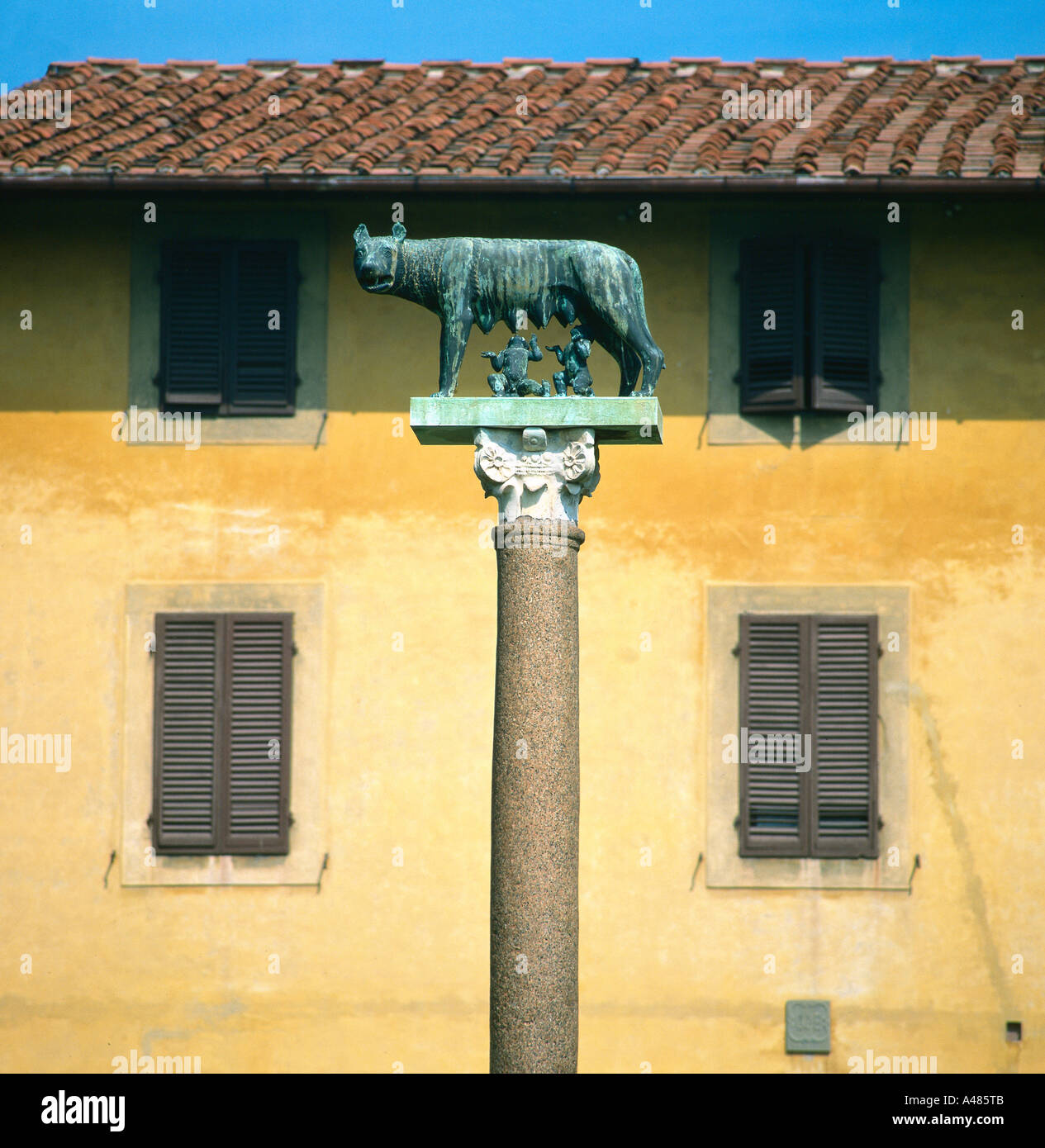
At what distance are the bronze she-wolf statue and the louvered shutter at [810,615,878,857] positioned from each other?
159 inches

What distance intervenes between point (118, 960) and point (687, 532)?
495cm

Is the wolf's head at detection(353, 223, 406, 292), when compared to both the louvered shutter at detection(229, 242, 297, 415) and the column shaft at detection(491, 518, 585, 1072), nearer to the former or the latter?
the column shaft at detection(491, 518, 585, 1072)

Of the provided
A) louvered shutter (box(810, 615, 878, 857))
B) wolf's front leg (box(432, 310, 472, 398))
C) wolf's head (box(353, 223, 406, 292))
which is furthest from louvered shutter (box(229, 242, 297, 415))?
louvered shutter (box(810, 615, 878, 857))

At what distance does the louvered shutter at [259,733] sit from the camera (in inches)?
437

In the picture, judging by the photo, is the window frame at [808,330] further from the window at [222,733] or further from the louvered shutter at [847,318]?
the window at [222,733]

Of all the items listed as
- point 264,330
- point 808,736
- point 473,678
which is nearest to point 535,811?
point 473,678

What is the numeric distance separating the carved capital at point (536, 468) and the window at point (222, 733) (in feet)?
14.0

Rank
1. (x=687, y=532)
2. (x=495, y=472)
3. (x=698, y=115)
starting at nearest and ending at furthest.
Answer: (x=495, y=472), (x=687, y=532), (x=698, y=115)

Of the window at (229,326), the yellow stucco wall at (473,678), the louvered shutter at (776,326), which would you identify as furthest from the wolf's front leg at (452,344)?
the louvered shutter at (776,326)

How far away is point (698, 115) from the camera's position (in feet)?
40.0

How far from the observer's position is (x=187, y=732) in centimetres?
1120

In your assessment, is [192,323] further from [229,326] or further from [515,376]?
[515,376]
